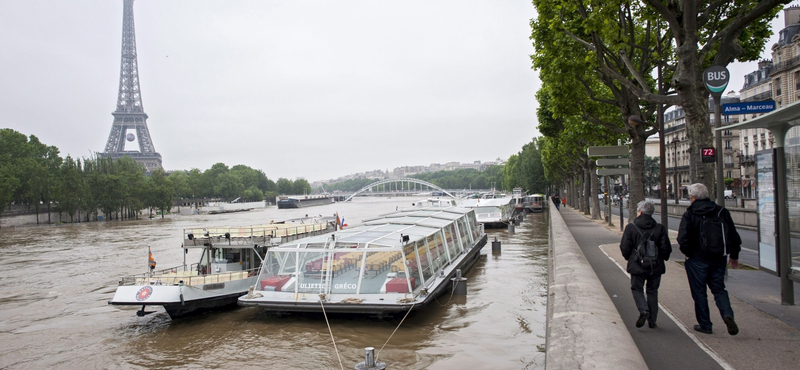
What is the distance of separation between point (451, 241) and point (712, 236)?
11774mm

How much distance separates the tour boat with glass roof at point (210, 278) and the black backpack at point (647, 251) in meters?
11.0

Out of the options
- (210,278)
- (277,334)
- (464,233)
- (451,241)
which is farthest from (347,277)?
(464,233)

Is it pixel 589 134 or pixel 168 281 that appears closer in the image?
pixel 168 281

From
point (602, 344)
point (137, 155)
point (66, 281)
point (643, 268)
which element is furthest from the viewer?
point (137, 155)

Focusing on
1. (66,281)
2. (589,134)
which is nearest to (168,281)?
(66,281)

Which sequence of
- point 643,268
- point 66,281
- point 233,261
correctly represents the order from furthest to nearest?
point 66,281 < point 233,261 < point 643,268

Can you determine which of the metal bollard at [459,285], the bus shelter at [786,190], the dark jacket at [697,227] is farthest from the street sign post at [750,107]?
the metal bollard at [459,285]

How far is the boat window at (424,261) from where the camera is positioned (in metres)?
12.8

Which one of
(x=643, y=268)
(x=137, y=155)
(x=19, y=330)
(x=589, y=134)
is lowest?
(x=19, y=330)

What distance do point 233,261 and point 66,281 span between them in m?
10.8

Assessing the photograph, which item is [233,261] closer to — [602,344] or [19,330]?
[19,330]

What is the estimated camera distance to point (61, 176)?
224ft

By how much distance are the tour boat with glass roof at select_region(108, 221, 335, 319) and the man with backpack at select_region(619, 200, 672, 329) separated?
427 inches

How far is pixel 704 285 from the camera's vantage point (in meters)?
6.10
